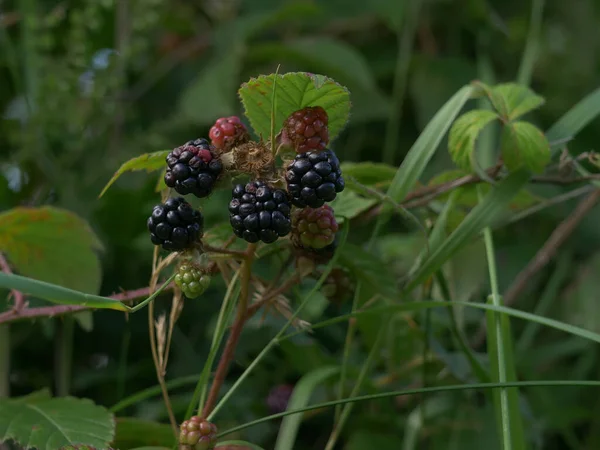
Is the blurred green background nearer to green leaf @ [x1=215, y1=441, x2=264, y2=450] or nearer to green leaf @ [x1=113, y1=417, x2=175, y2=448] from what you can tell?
green leaf @ [x1=113, y1=417, x2=175, y2=448]

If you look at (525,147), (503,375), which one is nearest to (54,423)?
(503,375)

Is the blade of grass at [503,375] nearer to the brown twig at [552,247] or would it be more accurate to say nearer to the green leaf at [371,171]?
the green leaf at [371,171]

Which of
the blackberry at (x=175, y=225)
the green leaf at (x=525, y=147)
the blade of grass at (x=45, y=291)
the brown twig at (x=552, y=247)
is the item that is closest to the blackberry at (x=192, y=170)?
the blackberry at (x=175, y=225)

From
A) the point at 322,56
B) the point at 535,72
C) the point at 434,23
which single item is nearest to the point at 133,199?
the point at 322,56

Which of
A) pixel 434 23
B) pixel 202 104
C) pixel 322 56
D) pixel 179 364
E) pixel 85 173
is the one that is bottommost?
pixel 179 364

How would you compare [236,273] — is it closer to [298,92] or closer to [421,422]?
[298,92]

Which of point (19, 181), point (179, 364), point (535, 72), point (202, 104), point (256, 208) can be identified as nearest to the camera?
point (256, 208)

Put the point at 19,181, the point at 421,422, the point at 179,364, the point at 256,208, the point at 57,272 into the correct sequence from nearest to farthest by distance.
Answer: the point at 256,208, the point at 57,272, the point at 421,422, the point at 179,364, the point at 19,181

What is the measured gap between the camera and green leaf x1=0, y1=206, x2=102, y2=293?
32.9 inches

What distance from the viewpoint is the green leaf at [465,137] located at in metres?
0.77

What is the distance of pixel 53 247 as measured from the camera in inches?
33.9

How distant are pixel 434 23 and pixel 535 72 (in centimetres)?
28

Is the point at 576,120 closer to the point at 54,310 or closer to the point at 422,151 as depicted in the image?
the point at 422,151

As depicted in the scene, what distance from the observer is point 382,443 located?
99 cm
